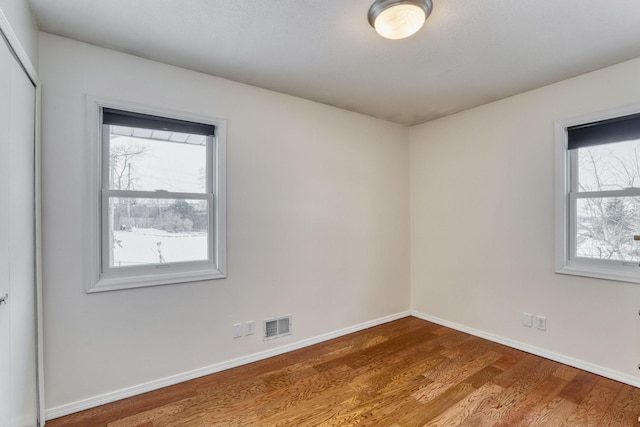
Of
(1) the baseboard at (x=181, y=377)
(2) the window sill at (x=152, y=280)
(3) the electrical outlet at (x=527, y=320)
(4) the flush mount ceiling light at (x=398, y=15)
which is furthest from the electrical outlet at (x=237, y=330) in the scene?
(3) the electrical outlet at (x=527, y=320)

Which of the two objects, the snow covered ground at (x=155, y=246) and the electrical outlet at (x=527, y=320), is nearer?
the snow covered ground at (x=155, y=246)

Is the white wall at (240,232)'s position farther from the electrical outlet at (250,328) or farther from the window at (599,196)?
the window at (599,196)

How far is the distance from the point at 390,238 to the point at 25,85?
3.50 metres

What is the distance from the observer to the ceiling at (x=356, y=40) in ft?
6.01

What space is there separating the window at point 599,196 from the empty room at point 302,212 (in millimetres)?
16

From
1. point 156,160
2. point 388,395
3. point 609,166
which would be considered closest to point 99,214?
point 156,160

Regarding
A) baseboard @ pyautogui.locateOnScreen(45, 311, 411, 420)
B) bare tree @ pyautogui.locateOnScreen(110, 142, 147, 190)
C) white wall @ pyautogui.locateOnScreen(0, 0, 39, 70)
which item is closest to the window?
baseboard @ pyautogui.locateOnScreen(45, 311, 411, 420)

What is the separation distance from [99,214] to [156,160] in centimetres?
58

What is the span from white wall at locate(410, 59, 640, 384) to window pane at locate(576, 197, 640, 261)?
0.77 feet

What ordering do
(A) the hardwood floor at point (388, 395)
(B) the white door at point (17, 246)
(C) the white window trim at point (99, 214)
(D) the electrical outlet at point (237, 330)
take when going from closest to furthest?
(B) the white door at point (17, 246)
(A) the hardwood floor at point (388, 395)
(C) the white window trim at point (99, 214)
(D) the electrical outlet at point (237, 330)

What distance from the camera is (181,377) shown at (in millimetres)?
2484

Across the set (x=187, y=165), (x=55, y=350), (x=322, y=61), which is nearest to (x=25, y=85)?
(x=187, y=165)

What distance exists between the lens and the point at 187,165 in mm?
2646

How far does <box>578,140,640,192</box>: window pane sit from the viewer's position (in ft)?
8.23
